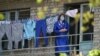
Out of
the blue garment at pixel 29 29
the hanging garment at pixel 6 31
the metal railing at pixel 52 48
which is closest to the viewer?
the metal railing at pixel 52 48

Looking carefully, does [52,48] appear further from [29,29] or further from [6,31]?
[6,31]

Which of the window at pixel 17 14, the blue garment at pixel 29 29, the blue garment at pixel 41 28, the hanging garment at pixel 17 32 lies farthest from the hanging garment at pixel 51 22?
the window at pixel 17 14

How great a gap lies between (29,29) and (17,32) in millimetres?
461

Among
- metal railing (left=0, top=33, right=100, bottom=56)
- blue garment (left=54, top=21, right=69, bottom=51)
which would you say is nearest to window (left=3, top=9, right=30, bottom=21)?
metal railing (left=0, top=33, right=100, bottom=56)

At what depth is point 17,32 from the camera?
10.4m

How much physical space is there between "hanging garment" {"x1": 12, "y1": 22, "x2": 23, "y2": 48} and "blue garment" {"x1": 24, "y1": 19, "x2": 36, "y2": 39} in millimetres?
146

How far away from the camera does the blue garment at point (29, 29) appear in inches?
395

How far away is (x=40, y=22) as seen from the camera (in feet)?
32.7

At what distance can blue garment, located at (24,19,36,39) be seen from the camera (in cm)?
1004

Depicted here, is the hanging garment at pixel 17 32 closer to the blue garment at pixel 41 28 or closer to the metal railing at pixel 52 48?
the metal railing at pixel 52 48

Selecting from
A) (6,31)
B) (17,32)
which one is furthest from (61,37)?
(6,31)

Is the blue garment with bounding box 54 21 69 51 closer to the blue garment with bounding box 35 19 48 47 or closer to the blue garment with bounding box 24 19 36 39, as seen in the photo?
the blue garment with bounding box 35 19 48 47

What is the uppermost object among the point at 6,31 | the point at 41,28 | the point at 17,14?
the point at 17,14

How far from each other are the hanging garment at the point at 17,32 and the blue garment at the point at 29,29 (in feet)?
0.48
